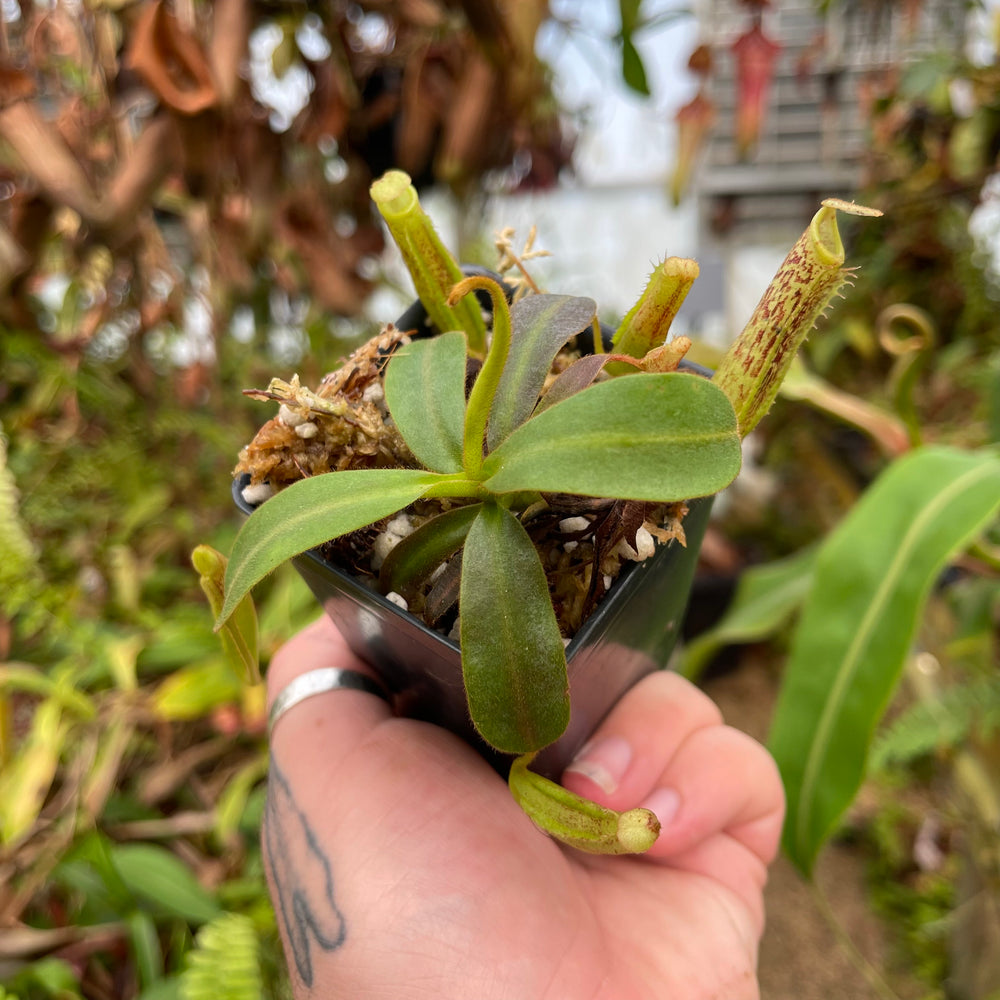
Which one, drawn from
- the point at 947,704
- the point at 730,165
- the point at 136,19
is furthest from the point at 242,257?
the point at 730,165

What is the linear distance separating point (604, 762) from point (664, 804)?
0.05m

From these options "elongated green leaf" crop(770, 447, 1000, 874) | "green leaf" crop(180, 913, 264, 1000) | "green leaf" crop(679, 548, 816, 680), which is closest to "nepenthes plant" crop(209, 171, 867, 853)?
"elongated green leaf" crop(770, 447, 1000, 874)

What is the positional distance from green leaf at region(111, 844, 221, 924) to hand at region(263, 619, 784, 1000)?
407mm

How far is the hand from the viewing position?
0.33m

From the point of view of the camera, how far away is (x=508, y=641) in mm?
226

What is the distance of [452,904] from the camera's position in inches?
13.2

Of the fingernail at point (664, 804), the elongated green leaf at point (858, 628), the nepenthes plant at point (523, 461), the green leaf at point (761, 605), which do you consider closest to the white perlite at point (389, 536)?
the nepenthes plant at point (523, 461)

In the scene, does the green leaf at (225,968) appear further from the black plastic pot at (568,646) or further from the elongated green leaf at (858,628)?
the elongated green leaf at (858,628)

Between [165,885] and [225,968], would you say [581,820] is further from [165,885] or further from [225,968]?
[165,885]

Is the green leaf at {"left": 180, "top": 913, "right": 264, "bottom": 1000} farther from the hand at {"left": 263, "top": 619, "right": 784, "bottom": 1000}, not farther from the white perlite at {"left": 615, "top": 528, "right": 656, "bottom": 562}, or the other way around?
the white perlite at {"left": 615, "top": 528, "right": 656, "bottom": 562}

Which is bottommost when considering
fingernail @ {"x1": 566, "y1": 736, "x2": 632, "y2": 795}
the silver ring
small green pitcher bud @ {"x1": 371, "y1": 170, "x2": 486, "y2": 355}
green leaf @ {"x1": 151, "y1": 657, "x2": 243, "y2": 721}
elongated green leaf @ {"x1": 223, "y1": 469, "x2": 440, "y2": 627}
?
green leaf @ {"x1": 151, "y1": 657, "x2": 243, "y2": 721}

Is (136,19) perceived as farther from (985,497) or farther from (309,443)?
(985,497)

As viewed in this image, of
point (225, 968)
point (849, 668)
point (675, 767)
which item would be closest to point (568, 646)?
point (675, 767)

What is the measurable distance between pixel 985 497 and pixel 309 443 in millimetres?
508
